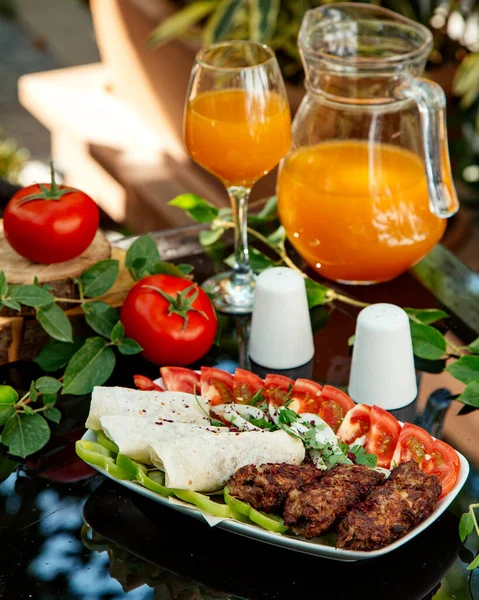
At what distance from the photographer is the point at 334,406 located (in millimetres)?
1173

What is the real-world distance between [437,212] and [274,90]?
32 centimetres

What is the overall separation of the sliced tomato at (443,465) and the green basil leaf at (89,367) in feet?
1.56

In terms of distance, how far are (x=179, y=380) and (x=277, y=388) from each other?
0.45ft

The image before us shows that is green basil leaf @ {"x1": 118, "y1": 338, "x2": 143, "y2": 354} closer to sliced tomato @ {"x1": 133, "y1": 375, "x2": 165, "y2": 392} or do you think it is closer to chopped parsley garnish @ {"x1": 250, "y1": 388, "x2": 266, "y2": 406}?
sliced tomato @ {"x1": 133, "y1": 375, "x2": 165, "y2": 392}

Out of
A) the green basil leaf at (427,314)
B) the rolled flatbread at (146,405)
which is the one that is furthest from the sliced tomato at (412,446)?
the green basil leaf at (427,314)

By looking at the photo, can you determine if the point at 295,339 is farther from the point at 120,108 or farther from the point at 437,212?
the point at 120,108

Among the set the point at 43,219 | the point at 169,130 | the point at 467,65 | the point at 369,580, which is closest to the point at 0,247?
the point at 43,219

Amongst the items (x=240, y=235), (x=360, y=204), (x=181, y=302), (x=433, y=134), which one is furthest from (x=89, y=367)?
(x=433, y=134)

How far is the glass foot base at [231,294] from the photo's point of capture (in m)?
1.50

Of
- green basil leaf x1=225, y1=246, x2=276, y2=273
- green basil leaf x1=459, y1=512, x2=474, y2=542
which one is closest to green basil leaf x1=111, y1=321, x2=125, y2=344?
green basil leaf x1=225, y1=246, x2=276, y2=273

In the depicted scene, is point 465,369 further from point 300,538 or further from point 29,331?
point 29,331

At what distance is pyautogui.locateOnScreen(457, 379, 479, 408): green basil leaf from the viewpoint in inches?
48.4

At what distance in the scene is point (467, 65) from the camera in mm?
2750

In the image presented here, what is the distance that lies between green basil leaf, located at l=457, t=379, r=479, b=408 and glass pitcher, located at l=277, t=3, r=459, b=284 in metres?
0.30
